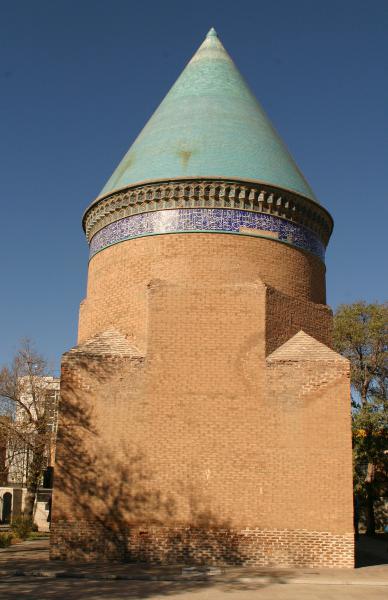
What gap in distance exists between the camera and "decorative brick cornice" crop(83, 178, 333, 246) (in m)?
12.0

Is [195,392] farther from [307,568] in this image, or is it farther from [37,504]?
[37,504]

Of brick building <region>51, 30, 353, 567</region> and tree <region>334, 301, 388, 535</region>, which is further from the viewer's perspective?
tree <region>334, 301, 388, 535</region>

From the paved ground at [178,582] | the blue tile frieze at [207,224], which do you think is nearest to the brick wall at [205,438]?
the paved ground at [178,582]

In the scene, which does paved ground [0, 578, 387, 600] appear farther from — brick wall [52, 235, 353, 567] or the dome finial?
the dome finial

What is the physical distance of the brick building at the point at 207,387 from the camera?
33.3 feet

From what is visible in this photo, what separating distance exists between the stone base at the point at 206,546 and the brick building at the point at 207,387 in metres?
0.02

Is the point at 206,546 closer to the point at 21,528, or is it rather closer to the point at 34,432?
the point at 21,528

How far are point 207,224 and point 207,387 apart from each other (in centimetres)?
298

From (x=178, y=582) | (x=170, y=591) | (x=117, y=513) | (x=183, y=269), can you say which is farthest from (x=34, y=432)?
(x=170, y=591)

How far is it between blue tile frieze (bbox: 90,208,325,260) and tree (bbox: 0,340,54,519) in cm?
810

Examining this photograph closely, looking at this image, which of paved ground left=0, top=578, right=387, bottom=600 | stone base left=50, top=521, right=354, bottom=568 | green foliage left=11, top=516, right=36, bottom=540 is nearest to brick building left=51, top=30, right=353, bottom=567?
stone base left=50, top=521, right=354, bottom=568

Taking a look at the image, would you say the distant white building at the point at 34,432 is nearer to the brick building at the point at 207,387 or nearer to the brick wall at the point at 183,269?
the brick wall at the point at 183,269

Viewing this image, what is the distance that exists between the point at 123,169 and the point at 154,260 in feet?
7.96

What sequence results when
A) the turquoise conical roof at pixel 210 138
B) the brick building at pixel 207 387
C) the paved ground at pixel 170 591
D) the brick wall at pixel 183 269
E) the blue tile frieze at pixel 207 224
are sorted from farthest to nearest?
the turquoise conical roof at pixel 210 138 < the blue tile frieze at pixel 207 224 < the brick wall at pixel 183 269 < the brick building at pixel 207 387 < the paved ground at pixel 170 591
